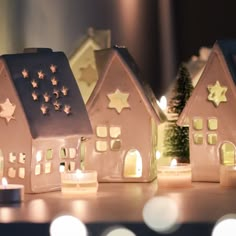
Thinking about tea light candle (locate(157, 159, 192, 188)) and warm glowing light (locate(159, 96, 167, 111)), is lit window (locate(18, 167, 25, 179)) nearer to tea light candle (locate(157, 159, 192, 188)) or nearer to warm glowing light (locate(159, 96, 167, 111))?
tea light candle (locate(157, 159, 192, 188))

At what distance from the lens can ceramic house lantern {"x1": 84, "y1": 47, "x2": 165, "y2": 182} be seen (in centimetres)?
127

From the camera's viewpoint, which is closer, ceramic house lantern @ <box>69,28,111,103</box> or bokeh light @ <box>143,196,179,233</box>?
bokeh light @ <box>143,196,179,233</box>

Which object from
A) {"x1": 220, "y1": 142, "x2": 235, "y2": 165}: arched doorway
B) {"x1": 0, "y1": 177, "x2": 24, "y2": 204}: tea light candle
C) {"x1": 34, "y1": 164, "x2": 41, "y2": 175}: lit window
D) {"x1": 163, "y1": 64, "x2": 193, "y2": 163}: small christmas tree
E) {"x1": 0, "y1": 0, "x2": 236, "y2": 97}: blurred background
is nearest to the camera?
{"x1": 0, "y1": 177, "x2": 24, "y2": 204}: tea light candle

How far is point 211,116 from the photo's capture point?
4.14ft

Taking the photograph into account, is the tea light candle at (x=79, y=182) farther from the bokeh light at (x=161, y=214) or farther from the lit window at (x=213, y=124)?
the lit window at (x=213, y=124)

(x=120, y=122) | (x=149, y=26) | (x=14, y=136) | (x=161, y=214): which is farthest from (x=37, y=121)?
(x=149, y=26)

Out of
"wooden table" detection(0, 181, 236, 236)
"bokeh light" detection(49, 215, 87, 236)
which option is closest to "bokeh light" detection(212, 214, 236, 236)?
"wooden table" detection(0, 181, 236, 236)

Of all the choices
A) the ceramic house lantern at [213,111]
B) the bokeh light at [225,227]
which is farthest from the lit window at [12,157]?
the bokeh light at [225,227]

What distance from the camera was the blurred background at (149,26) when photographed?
1510mm

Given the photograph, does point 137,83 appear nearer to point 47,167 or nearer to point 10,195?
point 47,167

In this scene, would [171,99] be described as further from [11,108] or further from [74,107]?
[11,108]

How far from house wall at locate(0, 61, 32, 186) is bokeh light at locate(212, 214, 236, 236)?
0.38 meters

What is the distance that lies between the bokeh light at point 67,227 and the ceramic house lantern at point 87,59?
60cm

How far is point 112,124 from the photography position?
1290mm
